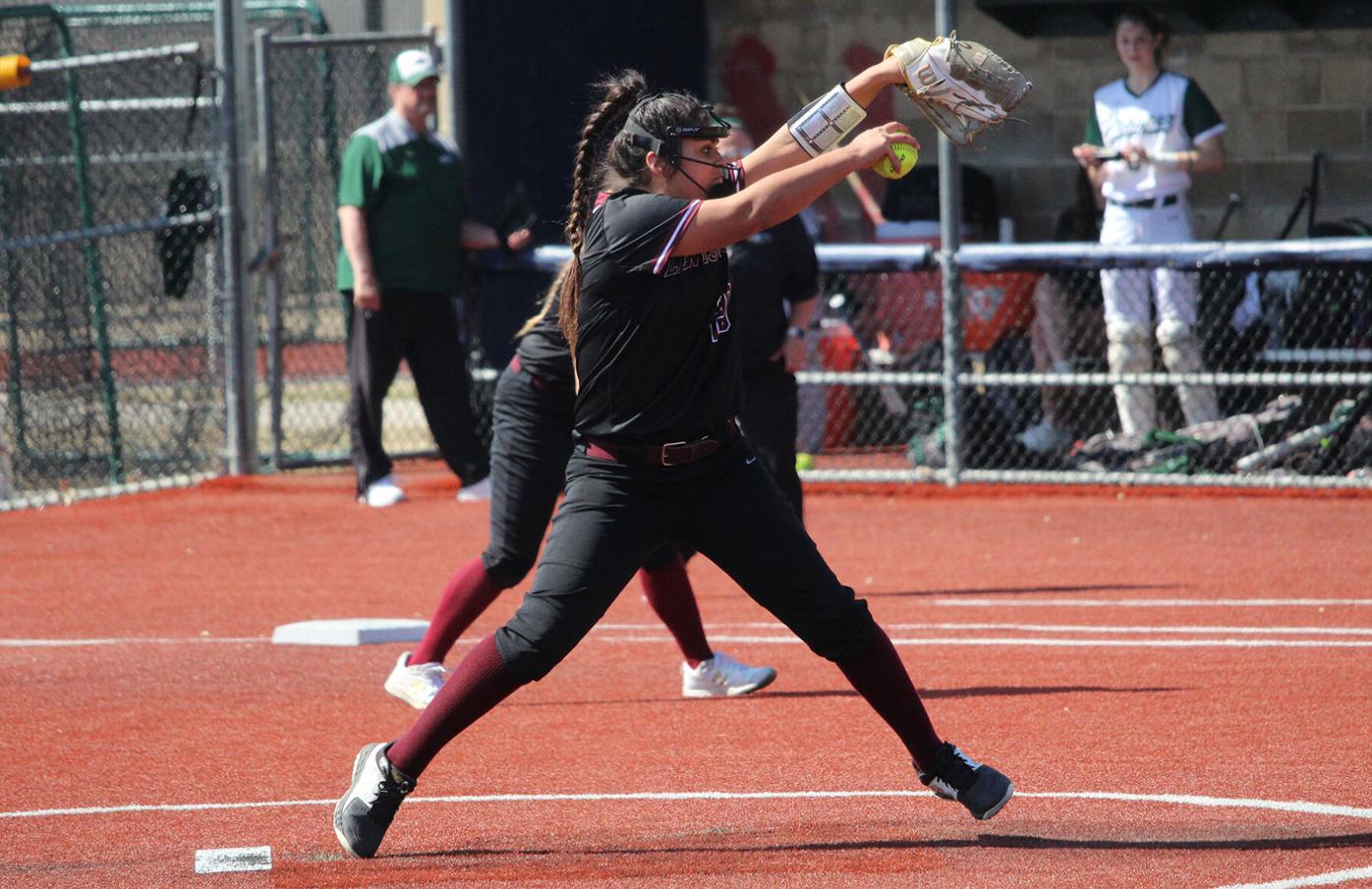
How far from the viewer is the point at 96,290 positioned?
1262 centimetres

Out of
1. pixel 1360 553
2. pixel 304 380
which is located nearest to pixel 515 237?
pixel 304 380

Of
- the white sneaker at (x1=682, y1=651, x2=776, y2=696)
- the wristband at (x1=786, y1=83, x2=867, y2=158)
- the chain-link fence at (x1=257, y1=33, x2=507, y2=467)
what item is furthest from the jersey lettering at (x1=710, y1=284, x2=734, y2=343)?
the chain-link fence at (x1=257, y1=33, x2=507, y2=467)

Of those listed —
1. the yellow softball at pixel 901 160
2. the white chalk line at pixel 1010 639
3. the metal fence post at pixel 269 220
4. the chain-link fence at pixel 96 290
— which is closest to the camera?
the yellow softball at pixel 901 160

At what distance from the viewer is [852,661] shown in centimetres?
516

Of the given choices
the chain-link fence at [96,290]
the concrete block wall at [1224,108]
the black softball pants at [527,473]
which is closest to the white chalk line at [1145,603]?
the black softball pants at [527,473]

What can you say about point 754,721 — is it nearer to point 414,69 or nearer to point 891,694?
point 891,694

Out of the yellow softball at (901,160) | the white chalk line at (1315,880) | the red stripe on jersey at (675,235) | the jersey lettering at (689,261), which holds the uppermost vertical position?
the yellow softball at (901,160)

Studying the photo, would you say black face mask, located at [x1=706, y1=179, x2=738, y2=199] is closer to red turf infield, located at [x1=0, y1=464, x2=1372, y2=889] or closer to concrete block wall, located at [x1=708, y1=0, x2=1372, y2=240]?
red turf infield, located at [x1=0, y1=464, x2=1372, y2=889]

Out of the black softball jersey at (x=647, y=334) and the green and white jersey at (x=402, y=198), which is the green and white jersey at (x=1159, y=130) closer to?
the green and white jersey at (x=402, y=198)

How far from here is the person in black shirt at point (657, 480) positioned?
4.99m

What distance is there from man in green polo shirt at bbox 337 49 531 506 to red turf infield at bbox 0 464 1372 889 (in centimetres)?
110

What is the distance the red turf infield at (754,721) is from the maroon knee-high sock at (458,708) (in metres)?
0.26

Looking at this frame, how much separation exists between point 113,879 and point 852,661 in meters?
1.89

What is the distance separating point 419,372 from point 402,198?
1026mm
